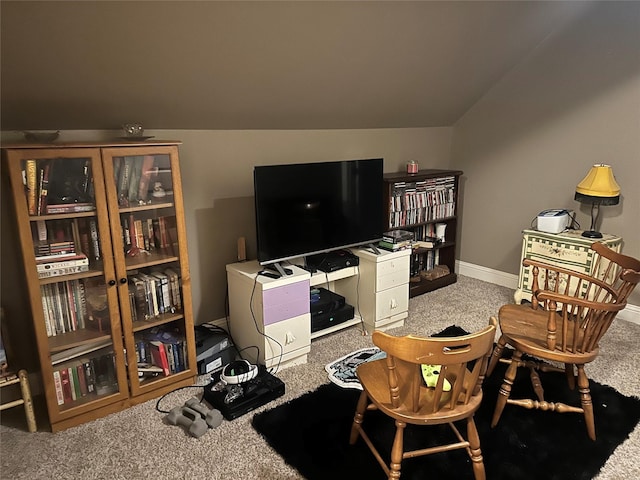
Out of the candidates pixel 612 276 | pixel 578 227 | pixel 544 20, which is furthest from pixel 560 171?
pixel 544 20

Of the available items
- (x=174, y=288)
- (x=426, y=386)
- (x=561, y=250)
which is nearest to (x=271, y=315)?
(x=174, y=288)

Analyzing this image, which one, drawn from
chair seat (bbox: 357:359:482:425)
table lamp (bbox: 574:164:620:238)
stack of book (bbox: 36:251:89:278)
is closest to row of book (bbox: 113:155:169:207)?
stack of book (bbox: 36:251:89:278)

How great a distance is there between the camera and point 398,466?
1731 millimetres

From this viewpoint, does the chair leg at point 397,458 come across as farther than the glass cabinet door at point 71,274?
No

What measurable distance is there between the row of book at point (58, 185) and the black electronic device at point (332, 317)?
1.52 meters

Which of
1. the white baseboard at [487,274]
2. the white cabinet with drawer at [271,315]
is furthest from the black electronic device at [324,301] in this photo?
the white baseboard at [487,274]

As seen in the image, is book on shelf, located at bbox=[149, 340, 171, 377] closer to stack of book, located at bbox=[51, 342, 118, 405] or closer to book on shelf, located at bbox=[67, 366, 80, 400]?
stack of book, located at bbox=[51, 342, 118, 405]

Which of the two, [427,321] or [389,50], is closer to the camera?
[389,50]

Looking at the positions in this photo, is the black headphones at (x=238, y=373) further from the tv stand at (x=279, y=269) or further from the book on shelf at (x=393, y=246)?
the book on shelf at (x=393, y=246)

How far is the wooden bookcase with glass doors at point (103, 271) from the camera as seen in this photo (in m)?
2.13

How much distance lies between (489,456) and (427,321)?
57.0 inches

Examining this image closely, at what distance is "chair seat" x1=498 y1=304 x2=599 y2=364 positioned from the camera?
2.08 meters

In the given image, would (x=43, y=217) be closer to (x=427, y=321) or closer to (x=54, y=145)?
(x=54, y=145)

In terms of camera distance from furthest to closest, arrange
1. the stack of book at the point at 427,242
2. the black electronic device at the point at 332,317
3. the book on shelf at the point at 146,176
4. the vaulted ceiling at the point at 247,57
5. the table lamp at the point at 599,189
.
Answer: the stack of book at the point at 427,242, the table lamp at the point at 599,189, the black electronic device at the point at 332,317, the book on shelf at the point at 146,176, the vaulted ceiling at the point at 247,57
